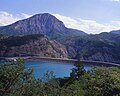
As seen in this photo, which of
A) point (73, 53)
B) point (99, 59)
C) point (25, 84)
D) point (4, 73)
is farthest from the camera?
point (73, 53)

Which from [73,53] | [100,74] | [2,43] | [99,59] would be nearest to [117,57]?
[99,59]

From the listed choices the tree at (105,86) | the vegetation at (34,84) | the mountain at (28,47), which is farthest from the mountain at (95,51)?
the tree at (105,86)

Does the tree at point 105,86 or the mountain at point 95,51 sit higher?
the tree at point 105,86

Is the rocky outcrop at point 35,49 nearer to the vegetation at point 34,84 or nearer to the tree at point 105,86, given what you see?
the vegetation at point 34,84

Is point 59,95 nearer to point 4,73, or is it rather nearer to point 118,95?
point 118,95

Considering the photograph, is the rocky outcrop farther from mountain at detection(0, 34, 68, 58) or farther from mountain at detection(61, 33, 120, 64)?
mountain at detection(61, 33, 120, 64)

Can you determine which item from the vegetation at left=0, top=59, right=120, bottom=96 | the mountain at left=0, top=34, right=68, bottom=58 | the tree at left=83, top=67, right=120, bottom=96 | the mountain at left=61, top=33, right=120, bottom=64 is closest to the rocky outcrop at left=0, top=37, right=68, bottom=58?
the mountain at left=0, top=34, right=68, bottom=58

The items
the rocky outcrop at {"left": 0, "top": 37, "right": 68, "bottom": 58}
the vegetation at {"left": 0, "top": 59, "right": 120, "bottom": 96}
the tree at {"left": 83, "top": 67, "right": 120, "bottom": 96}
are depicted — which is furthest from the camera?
the rocky outcrop at {"left": 0, "top": 37, "right": 68, "bottom": 58}

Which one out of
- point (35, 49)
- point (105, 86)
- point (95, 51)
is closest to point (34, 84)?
point (105, 86)

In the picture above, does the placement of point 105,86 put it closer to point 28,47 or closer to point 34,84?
point 34,84
